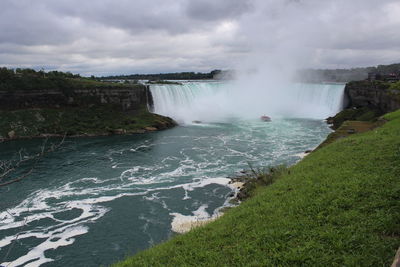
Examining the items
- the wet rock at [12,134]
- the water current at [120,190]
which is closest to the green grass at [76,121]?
the wet rock at [12,134]

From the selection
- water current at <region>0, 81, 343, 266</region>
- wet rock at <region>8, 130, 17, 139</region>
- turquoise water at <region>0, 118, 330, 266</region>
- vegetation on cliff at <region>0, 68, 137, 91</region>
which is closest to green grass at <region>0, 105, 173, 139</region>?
wet rock at <region>8, 130, 17, 139</region>

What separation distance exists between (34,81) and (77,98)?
5166 millimetres

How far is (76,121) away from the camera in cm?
3556

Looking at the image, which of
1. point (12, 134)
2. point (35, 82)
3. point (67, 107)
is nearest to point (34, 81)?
point (35, 82)

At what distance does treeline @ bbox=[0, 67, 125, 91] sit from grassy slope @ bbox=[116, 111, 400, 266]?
118ft

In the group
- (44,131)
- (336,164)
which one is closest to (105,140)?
(44,131)

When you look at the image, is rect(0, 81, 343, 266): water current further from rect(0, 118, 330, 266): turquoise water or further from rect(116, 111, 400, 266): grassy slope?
rect(116, 111, 400, 266): grassy slope

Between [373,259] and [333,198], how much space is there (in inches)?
98.0

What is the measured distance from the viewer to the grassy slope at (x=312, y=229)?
4770 mm

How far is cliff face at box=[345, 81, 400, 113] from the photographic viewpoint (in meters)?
27.8

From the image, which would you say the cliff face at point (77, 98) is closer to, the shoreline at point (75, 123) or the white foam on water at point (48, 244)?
the shoreline at point (75, 123)

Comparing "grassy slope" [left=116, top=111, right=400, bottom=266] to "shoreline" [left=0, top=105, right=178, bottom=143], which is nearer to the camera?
"grassy slope" [left=116, top=111, right=400, bottom=266]

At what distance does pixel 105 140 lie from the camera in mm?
30766

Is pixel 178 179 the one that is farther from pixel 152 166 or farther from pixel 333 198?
pixel 333 198
